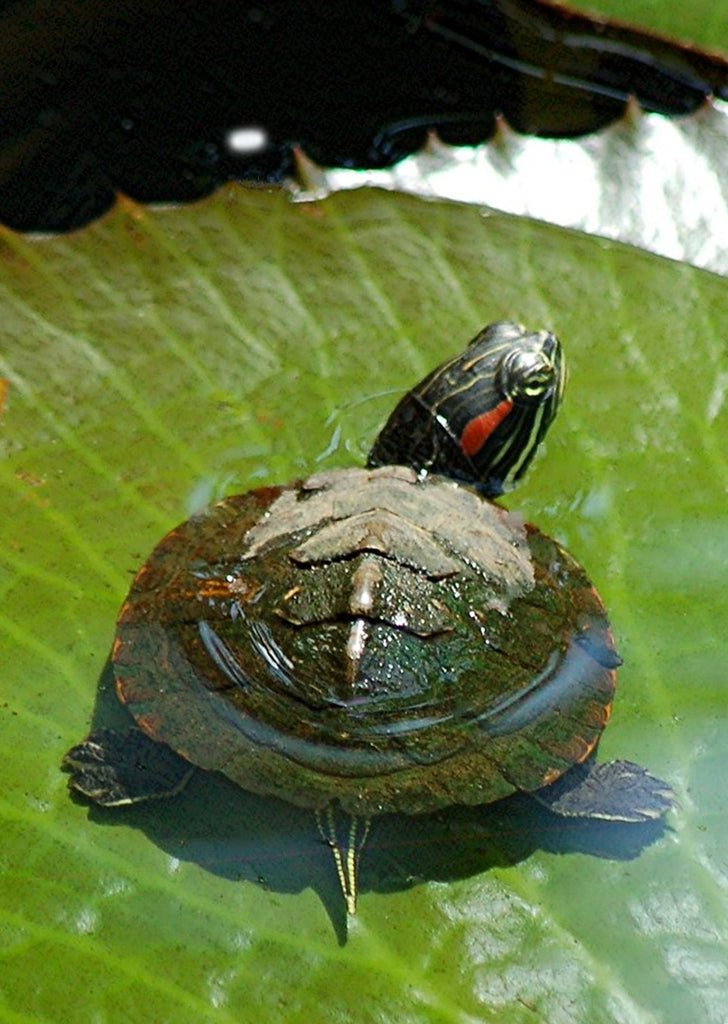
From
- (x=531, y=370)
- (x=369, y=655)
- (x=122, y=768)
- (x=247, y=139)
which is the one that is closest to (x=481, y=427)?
(x=531, y=370)

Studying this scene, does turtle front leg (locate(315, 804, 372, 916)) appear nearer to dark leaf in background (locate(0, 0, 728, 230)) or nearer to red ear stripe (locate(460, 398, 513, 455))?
red ear stripe (locate(460, 398, 513, 455))

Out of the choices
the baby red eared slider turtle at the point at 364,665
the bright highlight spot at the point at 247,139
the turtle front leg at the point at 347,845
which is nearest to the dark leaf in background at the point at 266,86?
the bright highlight spot at the point at 247,139

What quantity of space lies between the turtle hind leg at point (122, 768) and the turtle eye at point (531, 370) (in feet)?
4.47

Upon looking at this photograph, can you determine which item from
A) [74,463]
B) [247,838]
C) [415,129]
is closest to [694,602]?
[247,838]

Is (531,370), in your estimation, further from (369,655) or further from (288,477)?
(369,655)

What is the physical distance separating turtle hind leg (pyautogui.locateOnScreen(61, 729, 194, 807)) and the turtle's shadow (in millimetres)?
34

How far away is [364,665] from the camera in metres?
2.55

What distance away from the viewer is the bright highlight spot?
4.90m

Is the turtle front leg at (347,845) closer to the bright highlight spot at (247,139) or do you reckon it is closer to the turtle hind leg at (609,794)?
the turtle hind leg at (609,794)

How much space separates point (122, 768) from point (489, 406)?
4.77 feet

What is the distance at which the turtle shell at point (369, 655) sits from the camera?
8.39 ft

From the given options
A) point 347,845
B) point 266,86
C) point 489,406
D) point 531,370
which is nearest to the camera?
point 347,845

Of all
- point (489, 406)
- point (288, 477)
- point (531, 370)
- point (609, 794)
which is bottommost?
point (609, 794)

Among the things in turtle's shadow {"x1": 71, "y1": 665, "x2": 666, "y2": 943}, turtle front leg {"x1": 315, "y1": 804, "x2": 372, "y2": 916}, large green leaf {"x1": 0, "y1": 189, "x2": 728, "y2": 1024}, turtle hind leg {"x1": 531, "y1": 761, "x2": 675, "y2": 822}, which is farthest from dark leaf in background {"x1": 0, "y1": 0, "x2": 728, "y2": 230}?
turtle hind leg {"x1": 531, "y1": 761, "x2": 675, "y2": 822}
